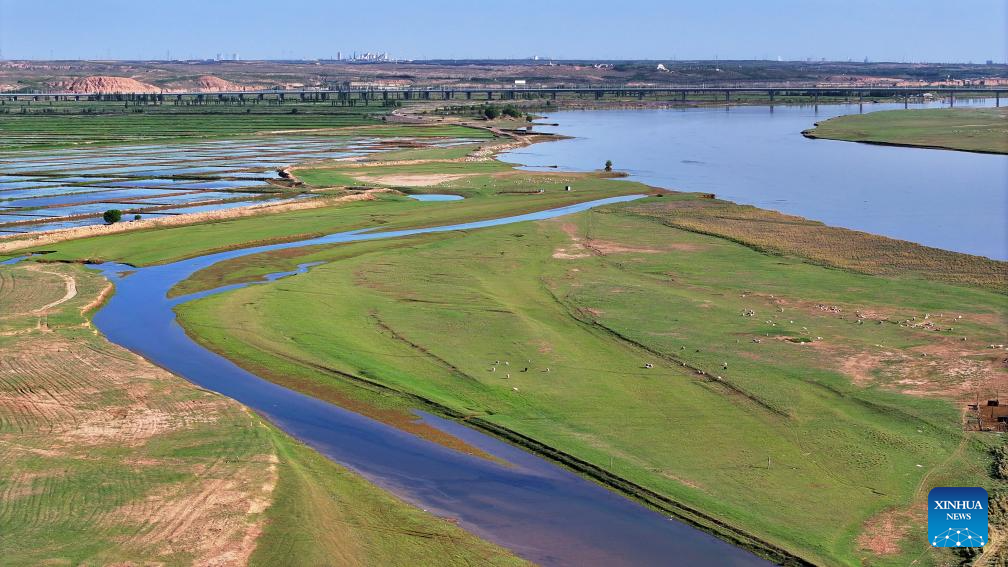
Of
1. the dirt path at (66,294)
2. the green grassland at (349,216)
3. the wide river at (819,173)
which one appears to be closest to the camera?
the dirt path at (66,294)

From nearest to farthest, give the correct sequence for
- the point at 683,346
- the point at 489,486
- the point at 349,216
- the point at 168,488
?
1. the point at 168,488
2. the point at 489,486
3. the point at 683,346
4. the point at 349,216

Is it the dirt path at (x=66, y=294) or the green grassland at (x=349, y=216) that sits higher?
the green grassland at (x=349, y=216)

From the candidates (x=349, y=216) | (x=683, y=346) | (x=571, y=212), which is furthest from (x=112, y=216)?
(x=683, y=346)

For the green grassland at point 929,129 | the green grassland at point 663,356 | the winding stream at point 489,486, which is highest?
the green grassland at point 929,129

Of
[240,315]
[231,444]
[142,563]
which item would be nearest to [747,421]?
[231,444]

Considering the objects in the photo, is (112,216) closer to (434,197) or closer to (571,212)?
(434,197)
